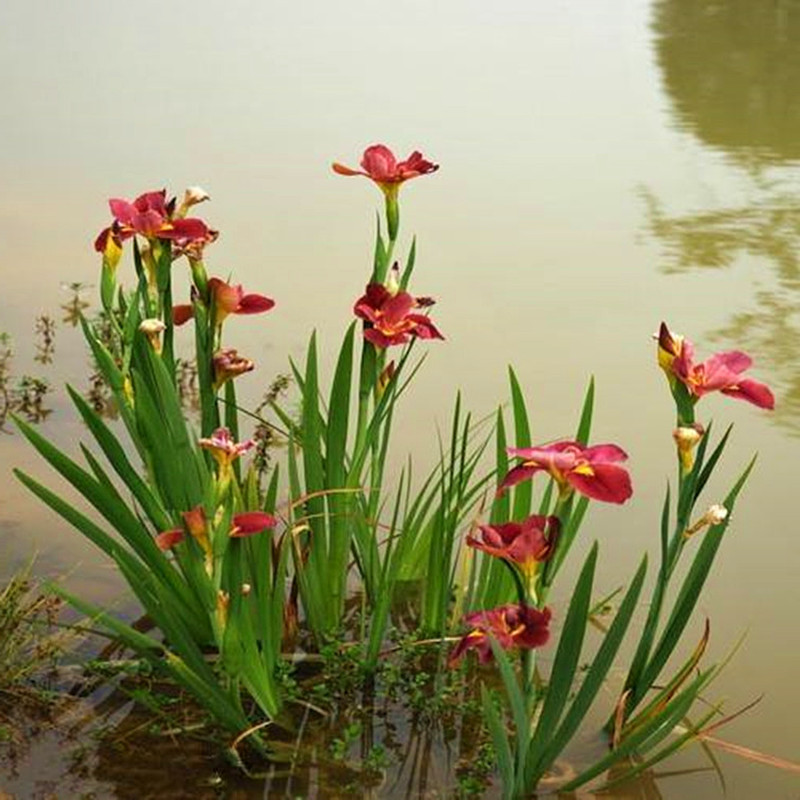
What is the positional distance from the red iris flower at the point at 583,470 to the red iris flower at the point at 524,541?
45 millimetres

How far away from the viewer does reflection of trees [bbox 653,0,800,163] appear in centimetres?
507

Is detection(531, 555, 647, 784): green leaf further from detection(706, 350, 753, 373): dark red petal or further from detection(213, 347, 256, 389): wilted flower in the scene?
detection(213, 347, 256, 389): wilted flower

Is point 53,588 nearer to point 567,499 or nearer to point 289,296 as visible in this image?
point 567,499

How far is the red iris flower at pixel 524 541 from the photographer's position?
1602 millimetres

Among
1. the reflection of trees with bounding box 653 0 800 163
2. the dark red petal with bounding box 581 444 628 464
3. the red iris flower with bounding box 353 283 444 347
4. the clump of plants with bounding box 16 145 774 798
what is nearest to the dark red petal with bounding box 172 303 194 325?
the clump of plants with bounding box 16 145 774 798

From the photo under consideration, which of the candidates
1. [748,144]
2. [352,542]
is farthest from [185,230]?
[748,144]

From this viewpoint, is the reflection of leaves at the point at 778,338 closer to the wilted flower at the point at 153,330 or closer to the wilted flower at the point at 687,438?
the wilted flower at the point at 687,438

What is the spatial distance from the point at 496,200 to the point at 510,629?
2897 millimetres

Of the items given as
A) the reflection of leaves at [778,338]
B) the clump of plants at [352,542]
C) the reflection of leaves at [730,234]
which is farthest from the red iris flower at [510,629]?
the reflection of leaves at [730,234]

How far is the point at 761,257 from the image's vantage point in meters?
4.04

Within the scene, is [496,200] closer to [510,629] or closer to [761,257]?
[761,257]

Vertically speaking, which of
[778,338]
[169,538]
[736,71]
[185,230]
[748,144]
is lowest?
[778,338]

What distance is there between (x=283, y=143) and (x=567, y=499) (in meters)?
3.36

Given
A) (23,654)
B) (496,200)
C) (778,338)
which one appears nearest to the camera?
(23,654)
